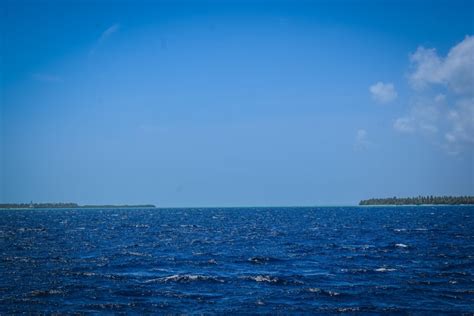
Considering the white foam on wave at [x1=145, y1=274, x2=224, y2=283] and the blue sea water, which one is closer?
the blue sea water

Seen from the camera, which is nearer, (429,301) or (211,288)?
(429,301)

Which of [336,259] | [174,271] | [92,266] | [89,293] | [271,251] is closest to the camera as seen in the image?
[89,293]

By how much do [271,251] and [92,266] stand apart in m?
19.7

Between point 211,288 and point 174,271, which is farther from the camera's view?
point 174,271

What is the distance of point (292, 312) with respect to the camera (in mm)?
23516

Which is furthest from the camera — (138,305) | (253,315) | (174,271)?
(174,271)

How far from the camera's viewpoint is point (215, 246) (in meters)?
54.3

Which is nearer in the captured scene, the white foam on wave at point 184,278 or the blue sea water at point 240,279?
the blue sea water at point 240,279

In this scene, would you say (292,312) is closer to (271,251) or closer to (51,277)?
(51,277)

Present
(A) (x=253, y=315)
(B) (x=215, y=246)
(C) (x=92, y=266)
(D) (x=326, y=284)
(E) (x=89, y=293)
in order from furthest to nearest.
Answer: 1. (B) (x=215, y=246)
2. (C) (x=92, y=266)
3. (D) (x=326, y=284)
4. (E) (x=89, y=293)
5. (A) (x=253, y=315)

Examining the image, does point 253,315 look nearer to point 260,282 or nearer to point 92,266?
point 260,282

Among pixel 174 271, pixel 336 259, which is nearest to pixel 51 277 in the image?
pixel 174 271

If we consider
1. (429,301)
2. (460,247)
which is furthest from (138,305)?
(460,247)

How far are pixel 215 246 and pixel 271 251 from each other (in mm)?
9194
